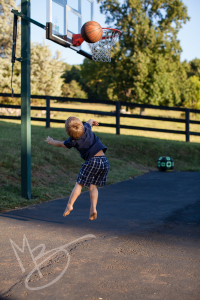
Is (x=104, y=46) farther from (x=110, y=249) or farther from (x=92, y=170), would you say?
(x=110, y=249)

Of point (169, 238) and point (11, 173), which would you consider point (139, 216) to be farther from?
point (11, 173)

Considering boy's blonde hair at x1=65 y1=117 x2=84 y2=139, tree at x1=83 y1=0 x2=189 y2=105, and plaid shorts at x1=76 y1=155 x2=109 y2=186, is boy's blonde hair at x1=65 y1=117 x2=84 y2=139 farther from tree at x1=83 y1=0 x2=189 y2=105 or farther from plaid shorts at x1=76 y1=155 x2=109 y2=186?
tree at x1=83 y1=0 x2=189 y2=105

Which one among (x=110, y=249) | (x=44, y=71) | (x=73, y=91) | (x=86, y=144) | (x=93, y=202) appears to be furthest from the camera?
(x=73, y=91)

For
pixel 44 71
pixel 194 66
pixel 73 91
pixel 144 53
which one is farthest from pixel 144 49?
pixel 194 66

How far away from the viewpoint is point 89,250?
12.7 ft

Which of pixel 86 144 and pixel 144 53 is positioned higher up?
pixel 144 53

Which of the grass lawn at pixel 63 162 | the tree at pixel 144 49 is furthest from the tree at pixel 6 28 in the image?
the grass lawn at pixel 63 162

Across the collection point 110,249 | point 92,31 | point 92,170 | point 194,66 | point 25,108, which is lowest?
point 110,249

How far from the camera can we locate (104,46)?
7.93 metres

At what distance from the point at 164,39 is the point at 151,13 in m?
3.47

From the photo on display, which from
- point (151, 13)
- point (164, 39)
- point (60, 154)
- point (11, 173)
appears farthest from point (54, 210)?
point (151, 13)

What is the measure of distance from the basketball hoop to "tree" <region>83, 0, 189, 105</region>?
24.1 metres

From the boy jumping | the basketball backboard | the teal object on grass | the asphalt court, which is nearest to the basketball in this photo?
the basketball backboard

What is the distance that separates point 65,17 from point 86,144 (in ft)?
13.1
